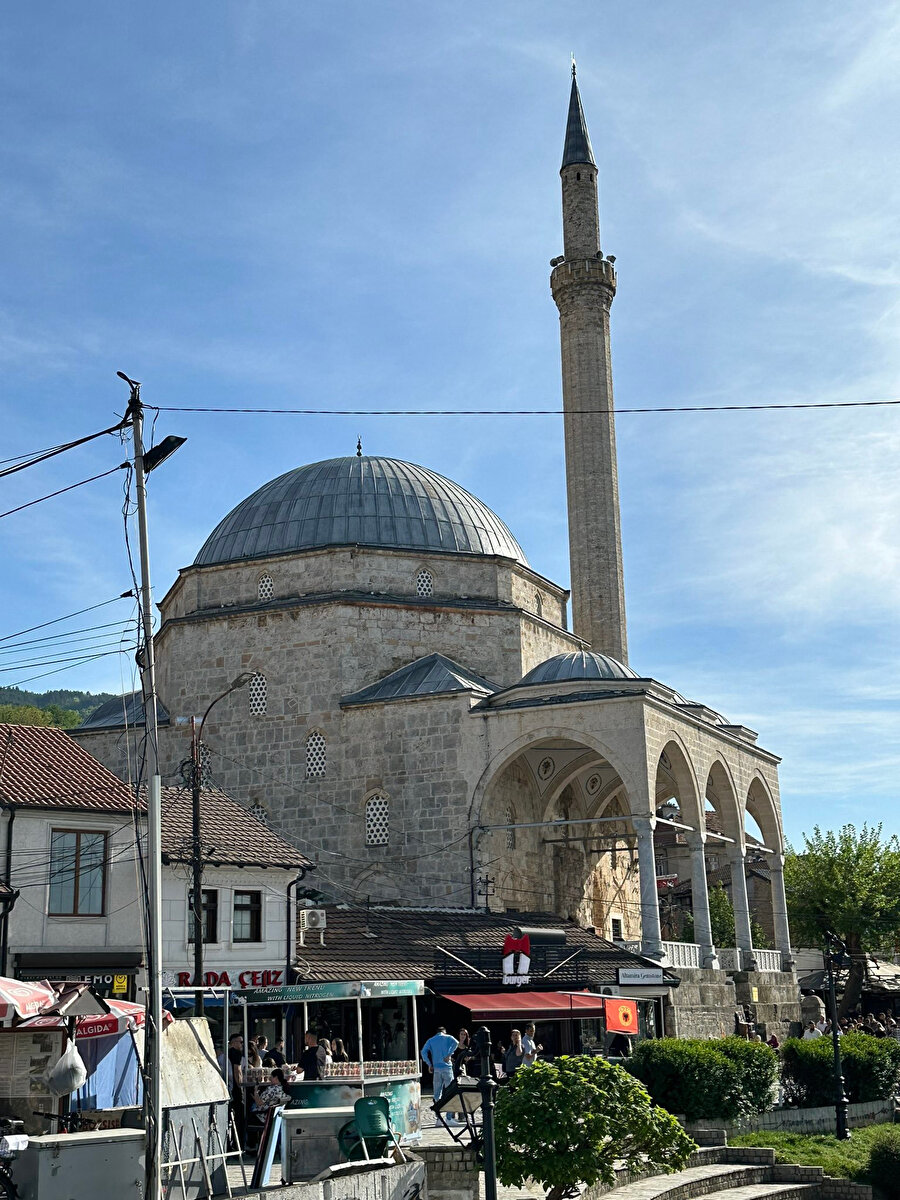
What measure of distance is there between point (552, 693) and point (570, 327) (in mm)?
12745

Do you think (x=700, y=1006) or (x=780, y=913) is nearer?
(x=700, y=1006)

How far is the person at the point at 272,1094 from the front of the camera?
12622 millimetres

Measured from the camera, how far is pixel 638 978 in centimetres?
2292

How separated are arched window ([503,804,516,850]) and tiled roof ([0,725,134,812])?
35.7ft

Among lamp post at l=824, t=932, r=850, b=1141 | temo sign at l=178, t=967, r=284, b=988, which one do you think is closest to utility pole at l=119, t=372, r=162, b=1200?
temo sign at l=178, t=967, r=284, b=988

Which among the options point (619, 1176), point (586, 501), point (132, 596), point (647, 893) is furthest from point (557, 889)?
point (132, 596)

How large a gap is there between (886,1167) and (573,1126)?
7793 millimetres

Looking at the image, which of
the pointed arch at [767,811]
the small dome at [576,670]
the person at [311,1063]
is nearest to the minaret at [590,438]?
the pointed arch at [767,811]

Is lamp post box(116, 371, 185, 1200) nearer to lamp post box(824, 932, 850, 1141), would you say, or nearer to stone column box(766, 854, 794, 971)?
lamp post box(824, 932, 850, 1141)

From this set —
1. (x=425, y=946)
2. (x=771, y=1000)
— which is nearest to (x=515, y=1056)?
(x=425, y=946)

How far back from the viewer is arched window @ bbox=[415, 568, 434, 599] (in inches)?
1206

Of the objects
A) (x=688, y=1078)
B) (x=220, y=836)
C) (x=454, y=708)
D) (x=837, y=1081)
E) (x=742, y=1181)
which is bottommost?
(x=742, y=1181)

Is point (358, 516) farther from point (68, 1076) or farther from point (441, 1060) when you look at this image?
point (68, 1076)

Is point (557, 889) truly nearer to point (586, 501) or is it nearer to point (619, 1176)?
point (586, 501)
